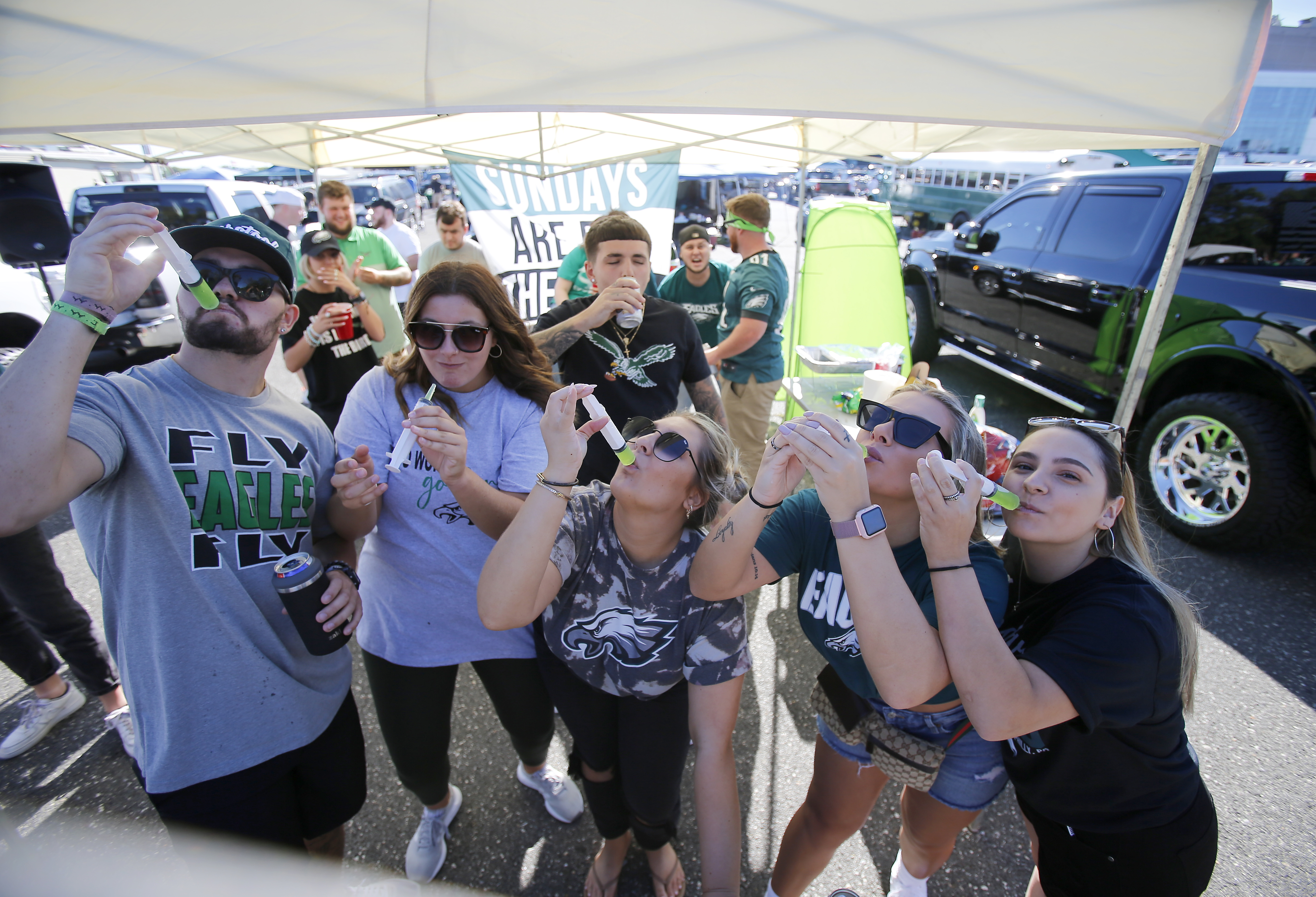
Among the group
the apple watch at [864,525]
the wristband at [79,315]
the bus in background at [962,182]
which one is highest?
the bus in background at [962,182]

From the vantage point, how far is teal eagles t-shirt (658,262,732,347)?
14.6 feet

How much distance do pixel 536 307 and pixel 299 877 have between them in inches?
165

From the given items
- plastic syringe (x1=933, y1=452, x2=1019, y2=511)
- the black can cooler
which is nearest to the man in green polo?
the black can cooler

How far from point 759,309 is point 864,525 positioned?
9.32 feet

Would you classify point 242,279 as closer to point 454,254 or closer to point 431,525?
point 431,525

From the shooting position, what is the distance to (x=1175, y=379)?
13.7 feet

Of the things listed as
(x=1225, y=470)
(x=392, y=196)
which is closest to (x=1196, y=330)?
(x=1225, y=470)

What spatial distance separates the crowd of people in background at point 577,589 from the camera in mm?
1290

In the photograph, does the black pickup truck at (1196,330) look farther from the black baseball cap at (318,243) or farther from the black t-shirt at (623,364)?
the black baseball cap at (318,243)

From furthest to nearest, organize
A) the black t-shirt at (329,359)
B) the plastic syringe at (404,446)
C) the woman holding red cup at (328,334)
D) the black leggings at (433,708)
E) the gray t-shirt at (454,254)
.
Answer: the gray t-shirt at (454,254) < the black t-shirt at (329,359) < the woman holding red cup at (328,334) < the black leggings at (433,708) < the plastic syringe at (404,446)

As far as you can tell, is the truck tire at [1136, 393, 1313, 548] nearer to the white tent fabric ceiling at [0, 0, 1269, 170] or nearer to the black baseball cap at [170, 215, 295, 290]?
the white tent fabric ceiling at [0, 0, 1269, 170]

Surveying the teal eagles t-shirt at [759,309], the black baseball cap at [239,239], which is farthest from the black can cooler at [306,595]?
the teal eagles t-shirt at [759,309]

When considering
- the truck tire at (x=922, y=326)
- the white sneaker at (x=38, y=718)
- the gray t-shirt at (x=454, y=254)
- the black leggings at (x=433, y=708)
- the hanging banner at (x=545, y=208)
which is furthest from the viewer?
the truck tire at (x=922, y=326)

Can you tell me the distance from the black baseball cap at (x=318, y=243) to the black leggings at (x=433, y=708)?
99.6 inches
